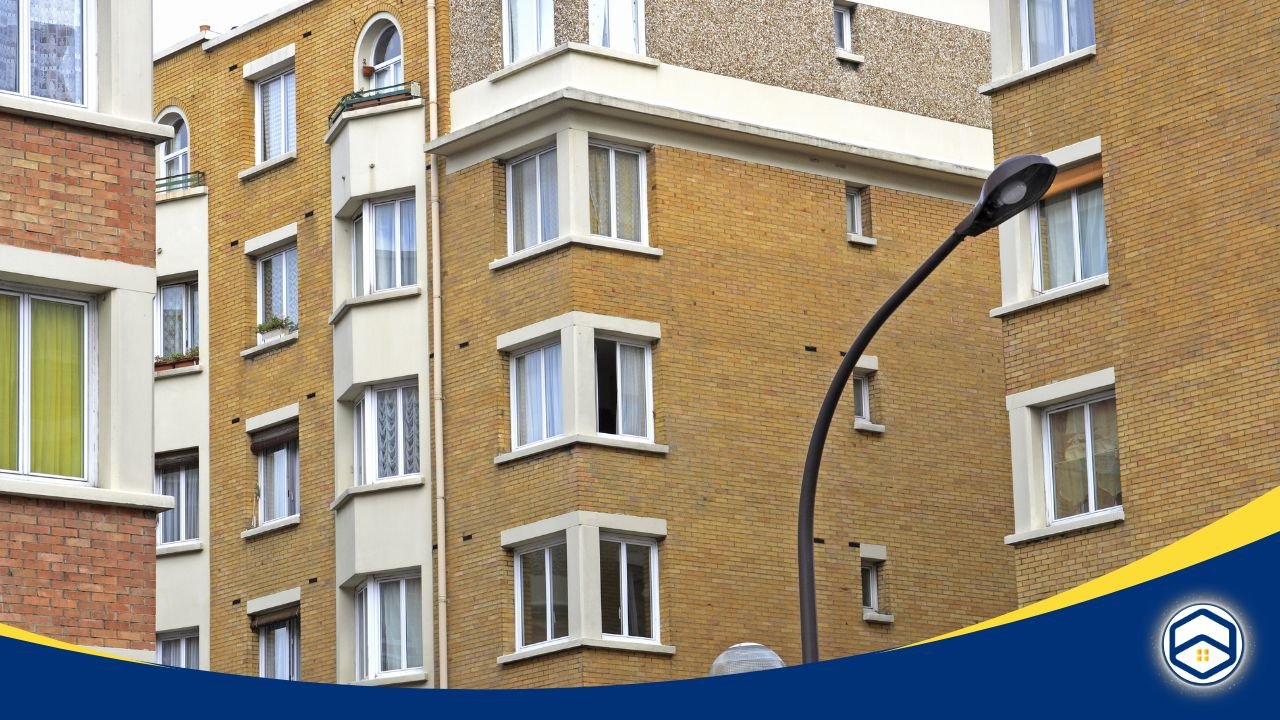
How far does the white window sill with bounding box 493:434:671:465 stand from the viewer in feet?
107

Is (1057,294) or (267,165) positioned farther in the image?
(267,165)

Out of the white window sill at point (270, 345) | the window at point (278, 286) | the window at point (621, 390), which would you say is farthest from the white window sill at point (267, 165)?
the window at point (621, 390)

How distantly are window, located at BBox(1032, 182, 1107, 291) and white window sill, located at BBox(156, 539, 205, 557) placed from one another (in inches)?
610

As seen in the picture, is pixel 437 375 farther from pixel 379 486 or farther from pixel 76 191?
pixel 76 191

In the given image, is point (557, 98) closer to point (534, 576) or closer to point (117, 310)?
point (534, 576)

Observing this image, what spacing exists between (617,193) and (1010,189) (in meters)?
13.9

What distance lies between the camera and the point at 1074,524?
91.1 ft

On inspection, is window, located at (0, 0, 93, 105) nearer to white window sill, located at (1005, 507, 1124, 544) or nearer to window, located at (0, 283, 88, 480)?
window, located at (0, 283, 88, 480)

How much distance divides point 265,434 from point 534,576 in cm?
719

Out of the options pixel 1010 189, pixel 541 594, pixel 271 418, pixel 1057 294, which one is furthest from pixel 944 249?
pixel 271 418

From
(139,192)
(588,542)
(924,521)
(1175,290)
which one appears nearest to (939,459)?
(924,521)

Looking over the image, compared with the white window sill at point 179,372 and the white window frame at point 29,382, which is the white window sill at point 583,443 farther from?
the white window frame at point 29,382

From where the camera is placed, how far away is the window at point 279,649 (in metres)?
37.1

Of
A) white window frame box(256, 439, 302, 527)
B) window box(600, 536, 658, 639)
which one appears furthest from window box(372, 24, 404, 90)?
window box(600, 536, 658, 639)
